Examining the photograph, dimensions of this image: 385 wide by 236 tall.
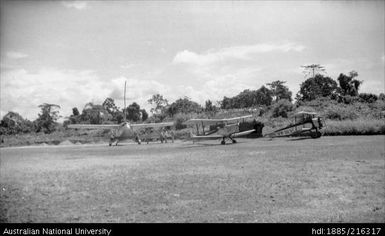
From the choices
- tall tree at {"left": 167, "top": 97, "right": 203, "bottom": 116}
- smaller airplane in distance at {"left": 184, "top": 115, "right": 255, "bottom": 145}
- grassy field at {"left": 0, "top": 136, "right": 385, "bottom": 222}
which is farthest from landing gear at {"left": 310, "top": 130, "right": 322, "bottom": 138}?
tall tree at {"left": 167, "top": 97, "right": 203, "bottom": 116}

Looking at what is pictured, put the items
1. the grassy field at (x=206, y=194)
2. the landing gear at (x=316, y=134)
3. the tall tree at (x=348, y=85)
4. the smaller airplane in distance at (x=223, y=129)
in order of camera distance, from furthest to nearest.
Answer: the smaller airplane in distance at (x=223, y=129) → the landing gear at (x=316, y=134) → the tall tree at (x=348, y=85) → the grassy field at (x=206, y=194)

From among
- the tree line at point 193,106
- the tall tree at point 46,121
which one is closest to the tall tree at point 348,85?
the tree line at point 193,106

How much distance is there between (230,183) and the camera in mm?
9141

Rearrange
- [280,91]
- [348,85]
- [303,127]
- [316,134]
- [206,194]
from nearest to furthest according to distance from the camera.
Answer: [206,194] → [348,85] → [316,134] → [303,127] → [280,91]

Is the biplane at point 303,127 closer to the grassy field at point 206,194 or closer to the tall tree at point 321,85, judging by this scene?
the tall tree at point 321,85

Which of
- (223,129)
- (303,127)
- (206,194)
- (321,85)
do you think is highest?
(321,85)

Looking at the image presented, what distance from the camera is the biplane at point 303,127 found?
2689cm

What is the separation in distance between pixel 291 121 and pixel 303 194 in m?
25.9

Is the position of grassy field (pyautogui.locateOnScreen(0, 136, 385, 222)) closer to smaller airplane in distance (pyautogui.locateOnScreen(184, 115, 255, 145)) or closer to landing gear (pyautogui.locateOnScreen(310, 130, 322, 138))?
landing gear (pyautogui.locateOnScreen(310, 130, 322, 138))

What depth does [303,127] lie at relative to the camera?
1161 inches

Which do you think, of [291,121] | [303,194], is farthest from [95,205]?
[291,121]

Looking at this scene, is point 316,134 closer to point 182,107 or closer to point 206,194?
point 206,194

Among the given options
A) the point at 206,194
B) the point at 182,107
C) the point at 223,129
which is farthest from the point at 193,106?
the point at 206,194
